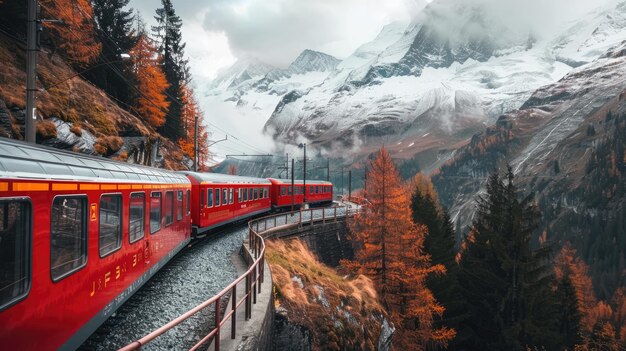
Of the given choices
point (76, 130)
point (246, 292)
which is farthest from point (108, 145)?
point (246, 292)

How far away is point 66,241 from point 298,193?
116 feet

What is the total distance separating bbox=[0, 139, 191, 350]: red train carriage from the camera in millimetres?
4645

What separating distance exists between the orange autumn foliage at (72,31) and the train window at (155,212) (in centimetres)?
2331

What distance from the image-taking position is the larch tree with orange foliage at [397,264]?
24.8m

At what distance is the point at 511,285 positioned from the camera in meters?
25.5

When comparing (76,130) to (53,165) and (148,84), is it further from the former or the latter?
(148,84)

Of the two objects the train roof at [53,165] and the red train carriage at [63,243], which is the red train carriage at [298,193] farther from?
the train roof at [53,165]

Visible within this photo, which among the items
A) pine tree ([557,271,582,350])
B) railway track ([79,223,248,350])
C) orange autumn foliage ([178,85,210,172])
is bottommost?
pine tree ([557,271,582,350])

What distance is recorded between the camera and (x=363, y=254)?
26.1 metres

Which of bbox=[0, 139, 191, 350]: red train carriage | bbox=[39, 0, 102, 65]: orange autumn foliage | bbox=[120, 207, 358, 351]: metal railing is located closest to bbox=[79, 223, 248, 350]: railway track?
bbox=[120, 207, 358, 351]: metal railing

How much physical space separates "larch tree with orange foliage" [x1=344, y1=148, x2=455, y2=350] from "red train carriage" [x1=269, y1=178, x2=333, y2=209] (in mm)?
10743

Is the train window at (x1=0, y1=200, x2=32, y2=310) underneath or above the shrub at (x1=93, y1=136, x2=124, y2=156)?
underneath

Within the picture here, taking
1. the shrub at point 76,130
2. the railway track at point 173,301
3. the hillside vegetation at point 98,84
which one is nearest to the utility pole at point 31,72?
the hillside vegetation at point 98,84

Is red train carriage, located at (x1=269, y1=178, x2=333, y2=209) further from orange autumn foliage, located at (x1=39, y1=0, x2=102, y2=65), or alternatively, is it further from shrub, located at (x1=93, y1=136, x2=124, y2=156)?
orange autumn foliage, located at (x1=39, y1=0, x2=102, y2=65)
